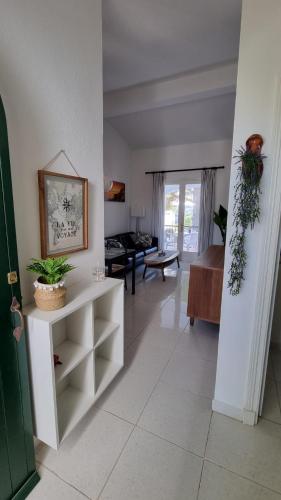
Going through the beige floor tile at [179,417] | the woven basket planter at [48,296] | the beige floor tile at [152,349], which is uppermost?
the woven basket planter at [48,296]

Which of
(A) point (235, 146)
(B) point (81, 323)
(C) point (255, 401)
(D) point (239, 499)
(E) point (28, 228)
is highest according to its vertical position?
(A) point (235, 146)

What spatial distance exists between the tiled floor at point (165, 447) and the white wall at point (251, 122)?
0.78 feet

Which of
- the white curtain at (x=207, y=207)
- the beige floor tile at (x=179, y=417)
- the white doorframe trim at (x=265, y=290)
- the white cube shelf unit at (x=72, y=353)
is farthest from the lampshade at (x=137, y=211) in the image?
the white doorframe trim at (x=265, y=290)

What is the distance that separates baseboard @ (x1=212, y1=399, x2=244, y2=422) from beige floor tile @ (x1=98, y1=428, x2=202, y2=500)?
38 cm

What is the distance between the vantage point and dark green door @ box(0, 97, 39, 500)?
35.7 inches

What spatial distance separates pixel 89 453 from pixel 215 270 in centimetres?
178

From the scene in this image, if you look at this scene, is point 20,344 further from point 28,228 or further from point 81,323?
point 28,228

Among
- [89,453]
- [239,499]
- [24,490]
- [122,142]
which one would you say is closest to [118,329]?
[89,453]

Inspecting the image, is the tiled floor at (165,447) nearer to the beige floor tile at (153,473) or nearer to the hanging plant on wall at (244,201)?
the beige floor tile at (153,473)

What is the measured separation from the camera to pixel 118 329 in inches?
68.4

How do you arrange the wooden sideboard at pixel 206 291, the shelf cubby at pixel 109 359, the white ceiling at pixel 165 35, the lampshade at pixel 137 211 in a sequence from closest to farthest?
Result: the shelf cubby at pixel 109 359 → the white ceiling at pixel 165 35 → the wooden sideboard at pixel 206 291 → the lampshade at pixel 137 211

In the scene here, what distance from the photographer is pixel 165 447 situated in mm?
1349

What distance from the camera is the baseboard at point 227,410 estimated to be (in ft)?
5.02

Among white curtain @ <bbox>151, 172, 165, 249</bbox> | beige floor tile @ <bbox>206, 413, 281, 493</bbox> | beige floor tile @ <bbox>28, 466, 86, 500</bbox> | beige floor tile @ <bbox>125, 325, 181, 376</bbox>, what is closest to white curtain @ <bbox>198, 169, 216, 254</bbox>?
white curtain @ <bbox>151, 172, 165, 249</bbox>
